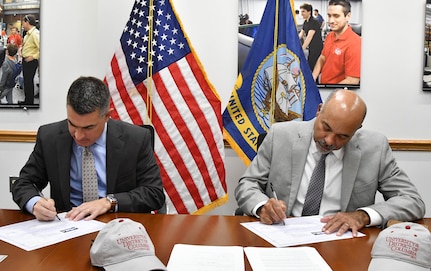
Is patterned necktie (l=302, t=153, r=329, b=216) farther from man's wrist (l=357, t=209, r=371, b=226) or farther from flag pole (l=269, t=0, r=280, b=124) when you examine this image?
flag pole (l=269, t=0, r=280, b=124)

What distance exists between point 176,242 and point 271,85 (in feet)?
5.86

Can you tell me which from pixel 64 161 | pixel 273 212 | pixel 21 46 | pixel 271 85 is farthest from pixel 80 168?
pixel 21 46

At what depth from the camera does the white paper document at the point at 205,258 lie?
1.05 m

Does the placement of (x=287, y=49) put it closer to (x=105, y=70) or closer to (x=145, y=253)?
(x=105, y=70)

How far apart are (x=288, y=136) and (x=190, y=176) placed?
1.13 meters

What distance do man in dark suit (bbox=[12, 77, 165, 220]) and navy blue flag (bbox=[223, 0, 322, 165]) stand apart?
40.8 inches

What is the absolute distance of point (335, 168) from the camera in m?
1.83

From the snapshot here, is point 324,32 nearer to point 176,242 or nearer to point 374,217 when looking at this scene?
point 374,217

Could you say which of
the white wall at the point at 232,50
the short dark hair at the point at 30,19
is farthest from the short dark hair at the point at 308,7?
the short dark hair at the point at 30,19

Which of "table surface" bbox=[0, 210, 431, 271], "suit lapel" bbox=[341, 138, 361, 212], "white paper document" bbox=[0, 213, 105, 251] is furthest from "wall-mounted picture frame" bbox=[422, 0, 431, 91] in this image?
"white paper document" bbox=[0, 213, 105, 251]

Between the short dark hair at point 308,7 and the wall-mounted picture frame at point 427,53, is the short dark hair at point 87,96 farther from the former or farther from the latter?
the wall-mounted picture frame at point 427,53

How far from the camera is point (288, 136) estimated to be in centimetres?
189

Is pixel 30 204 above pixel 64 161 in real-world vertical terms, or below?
below

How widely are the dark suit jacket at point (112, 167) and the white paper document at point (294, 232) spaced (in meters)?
0.59
